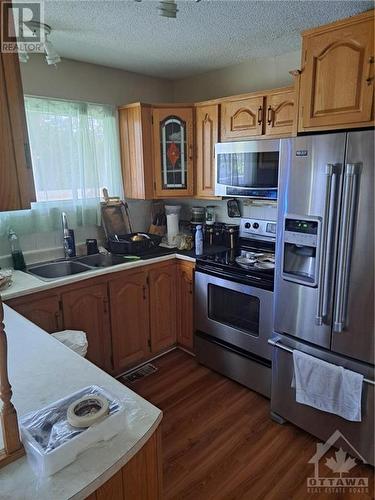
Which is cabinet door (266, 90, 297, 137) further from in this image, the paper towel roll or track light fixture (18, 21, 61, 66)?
track light fixture (18, 21, 61, 66)

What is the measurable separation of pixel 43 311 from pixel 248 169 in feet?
5.69

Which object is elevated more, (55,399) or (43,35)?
(43,35)

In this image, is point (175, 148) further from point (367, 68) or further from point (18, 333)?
point (18, 333)

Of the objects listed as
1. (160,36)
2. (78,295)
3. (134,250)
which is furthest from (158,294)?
(160,36)

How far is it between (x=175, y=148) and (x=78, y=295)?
1521 millimetres

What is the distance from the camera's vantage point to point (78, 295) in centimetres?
238

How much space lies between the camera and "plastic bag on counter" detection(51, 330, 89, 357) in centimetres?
193

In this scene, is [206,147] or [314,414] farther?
[206,147]

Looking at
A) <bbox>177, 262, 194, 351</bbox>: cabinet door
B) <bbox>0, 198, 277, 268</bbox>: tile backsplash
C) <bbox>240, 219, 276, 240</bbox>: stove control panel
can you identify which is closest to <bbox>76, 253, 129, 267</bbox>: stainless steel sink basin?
<bbox>0, 198, 277, 268</bbox>: tile backsplash

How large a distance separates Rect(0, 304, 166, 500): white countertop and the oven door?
1349 mm

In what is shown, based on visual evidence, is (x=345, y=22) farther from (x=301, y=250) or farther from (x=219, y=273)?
(x=219, y=273)

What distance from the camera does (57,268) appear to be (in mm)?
2773

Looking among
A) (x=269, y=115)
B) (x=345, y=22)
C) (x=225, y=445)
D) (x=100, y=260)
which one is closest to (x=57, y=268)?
(x=100, y=260)
